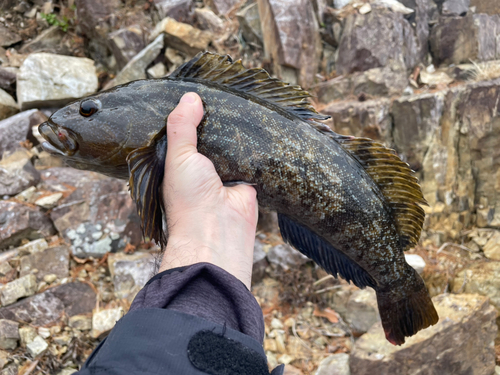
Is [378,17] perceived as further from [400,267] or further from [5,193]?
[5,193]

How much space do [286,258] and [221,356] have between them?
4325mm

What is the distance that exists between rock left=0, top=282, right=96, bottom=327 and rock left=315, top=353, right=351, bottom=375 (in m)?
3.07

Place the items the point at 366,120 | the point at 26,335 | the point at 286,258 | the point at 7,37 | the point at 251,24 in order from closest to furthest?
the point at 26,335 → the point at 286,258 → the point at 366,120 → the point at 251,24 → the point at 7,37

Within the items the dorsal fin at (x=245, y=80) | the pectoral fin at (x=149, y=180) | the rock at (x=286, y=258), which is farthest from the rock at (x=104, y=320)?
the dorsal fin at (x=245, y=80)

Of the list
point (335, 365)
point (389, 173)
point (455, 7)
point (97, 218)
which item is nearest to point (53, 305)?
point (97, 218)

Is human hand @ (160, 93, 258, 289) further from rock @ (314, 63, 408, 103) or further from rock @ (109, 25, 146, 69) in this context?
rock @ (109, 25, 146, 69)

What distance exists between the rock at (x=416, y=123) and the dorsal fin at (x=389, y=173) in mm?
4283

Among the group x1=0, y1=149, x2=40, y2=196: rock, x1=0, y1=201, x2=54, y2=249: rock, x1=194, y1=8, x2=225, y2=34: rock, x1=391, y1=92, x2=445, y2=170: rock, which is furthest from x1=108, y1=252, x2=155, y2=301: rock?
x1=194, y1=8, x2=225, y2=34: rock

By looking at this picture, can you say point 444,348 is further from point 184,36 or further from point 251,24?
point 184,36

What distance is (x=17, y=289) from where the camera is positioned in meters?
4.41

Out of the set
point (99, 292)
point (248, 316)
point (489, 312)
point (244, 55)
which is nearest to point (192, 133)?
point (248, 316)

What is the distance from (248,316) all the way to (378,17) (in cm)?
818

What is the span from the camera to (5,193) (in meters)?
5.45

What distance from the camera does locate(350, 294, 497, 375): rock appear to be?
12.6ft
